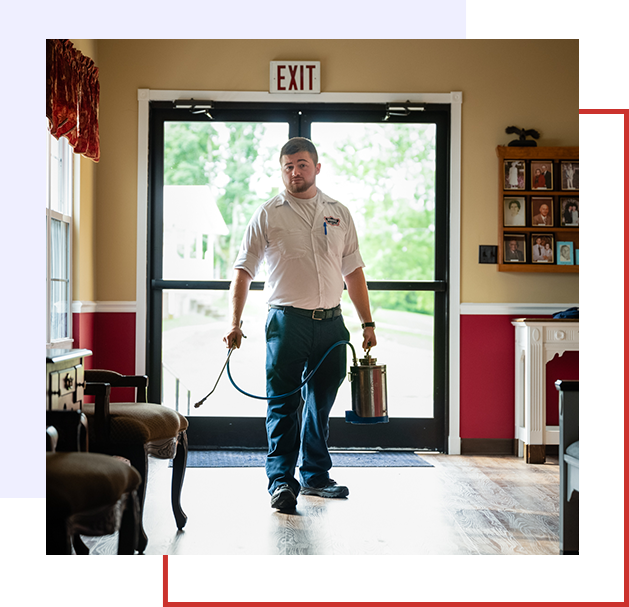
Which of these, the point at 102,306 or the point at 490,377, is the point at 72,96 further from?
the point at 490,377

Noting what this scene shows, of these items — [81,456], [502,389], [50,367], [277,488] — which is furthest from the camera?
[502,389]

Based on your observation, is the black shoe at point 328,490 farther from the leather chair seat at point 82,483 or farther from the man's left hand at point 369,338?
the leather chair seat at point 82,483

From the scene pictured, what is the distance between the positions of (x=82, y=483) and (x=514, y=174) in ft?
9.75

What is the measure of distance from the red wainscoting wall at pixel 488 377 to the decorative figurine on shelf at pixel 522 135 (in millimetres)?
992

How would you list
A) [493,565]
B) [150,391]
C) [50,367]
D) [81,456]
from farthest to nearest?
[150,391] → [493,565] → [50,367] → [81,456]

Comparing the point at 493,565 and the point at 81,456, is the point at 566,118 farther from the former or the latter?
the point at 81,456

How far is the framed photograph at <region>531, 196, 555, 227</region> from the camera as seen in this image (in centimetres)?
365

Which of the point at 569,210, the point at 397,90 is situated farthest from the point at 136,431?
the point at 569,210

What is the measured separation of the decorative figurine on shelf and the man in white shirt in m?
1.41

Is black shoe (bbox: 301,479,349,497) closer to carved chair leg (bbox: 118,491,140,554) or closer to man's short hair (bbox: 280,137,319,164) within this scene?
carved chair leg (bbox: 118,491,140,554)

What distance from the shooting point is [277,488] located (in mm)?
2533

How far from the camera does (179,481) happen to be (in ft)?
7.49

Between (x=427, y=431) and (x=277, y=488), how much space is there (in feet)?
4.50
